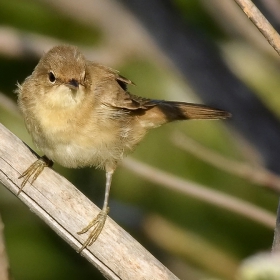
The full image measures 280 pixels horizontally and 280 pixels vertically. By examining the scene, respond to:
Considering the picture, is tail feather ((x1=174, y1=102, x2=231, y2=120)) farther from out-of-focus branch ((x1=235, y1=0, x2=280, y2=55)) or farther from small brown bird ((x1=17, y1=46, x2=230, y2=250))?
out-of-focus branch ((x1=235, y1=0, x2=280, y2=55))

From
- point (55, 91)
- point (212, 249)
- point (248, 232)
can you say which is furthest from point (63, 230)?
point (248, 232)

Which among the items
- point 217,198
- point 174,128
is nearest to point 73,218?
point 217,198

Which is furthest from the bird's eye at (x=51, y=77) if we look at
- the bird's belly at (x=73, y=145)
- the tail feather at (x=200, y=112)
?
the tail feather at (x=200, y=112)

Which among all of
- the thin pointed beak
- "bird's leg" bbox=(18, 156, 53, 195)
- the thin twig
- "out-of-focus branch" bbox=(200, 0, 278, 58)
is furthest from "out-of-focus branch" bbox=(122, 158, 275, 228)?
the thin twig

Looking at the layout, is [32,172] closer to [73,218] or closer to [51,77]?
[73,218]

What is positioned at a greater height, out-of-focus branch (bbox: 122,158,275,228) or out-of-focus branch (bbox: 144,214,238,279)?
out-of-focus branch (bbox: 144,214,238,279)

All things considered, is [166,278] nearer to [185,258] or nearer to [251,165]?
[251,165]

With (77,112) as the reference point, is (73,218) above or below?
below

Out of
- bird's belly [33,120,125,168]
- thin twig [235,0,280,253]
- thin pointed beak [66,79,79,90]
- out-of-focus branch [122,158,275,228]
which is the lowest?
thin twig [235,0,280,253]
